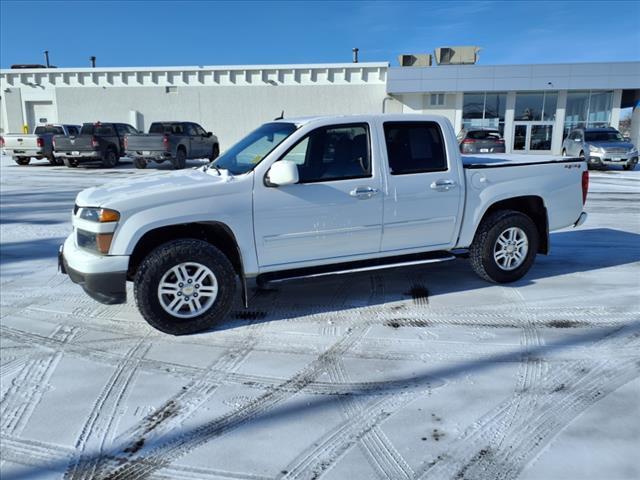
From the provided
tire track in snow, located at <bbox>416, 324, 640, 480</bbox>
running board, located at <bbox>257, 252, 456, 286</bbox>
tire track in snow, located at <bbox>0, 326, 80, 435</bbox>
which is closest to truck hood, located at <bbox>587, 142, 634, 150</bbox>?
running board, located at <bbox>257, 252, 456, 286</bbox>

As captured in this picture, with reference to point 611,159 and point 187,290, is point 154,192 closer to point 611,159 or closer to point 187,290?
point 187,290

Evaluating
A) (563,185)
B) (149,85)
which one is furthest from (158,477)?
(149,85)

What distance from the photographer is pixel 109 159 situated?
20688mm

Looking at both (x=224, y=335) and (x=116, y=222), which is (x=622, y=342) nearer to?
(x=224, y=335)

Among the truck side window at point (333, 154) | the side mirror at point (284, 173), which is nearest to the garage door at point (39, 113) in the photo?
the truck side window at point (333, 154)

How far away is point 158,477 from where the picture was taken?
2.56 metres

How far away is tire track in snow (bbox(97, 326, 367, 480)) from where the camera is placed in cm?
262

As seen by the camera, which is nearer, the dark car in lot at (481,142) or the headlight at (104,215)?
the headlight at (104,215)

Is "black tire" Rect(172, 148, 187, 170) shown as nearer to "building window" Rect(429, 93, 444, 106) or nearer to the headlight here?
the headlight

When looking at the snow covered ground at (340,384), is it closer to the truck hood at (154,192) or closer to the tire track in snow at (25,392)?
the tire track in snow at (25,392)

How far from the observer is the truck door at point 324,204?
14.3 feet

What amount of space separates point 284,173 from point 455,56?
30.5 m

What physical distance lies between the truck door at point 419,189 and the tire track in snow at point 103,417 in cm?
249

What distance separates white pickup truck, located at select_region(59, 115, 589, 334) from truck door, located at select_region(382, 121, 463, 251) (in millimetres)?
11
